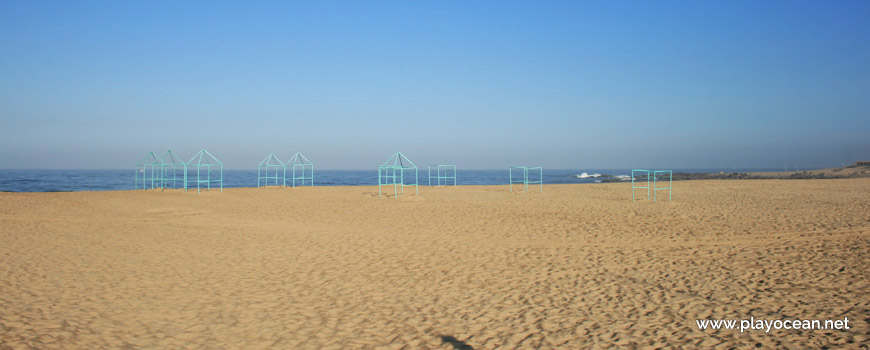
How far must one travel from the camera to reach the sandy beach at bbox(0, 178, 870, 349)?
15.1ft

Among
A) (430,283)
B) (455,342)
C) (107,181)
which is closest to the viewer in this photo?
(455,342)

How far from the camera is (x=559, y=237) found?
1047cm

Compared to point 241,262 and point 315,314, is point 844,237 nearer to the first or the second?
point 315,314

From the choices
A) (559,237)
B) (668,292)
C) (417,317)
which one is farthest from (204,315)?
(559,237)

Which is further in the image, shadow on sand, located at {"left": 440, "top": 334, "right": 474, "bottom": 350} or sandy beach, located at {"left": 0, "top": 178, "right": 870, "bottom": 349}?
sandy beach, located at {"left": 0, "top": 178, "right": 870, "bottom": 349}

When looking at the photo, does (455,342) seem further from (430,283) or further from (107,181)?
(107,181)

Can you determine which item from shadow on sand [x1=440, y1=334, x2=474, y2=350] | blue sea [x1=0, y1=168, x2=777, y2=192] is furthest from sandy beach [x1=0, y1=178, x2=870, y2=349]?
blue sea [x1=0, y1=168, x2=777, y2=192]

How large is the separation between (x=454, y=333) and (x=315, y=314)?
1.65 meters

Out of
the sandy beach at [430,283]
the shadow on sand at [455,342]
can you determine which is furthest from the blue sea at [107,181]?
the shadow on sand at [455,342]

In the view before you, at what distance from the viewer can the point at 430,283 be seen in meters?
6.68

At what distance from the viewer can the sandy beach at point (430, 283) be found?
4.61m

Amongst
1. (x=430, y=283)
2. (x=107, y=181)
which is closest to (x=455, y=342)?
(x=430, y=283)

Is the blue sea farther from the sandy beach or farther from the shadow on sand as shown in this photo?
the shadow on sand

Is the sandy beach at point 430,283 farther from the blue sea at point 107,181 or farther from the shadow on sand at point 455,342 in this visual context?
the blue sea at point 107,181
